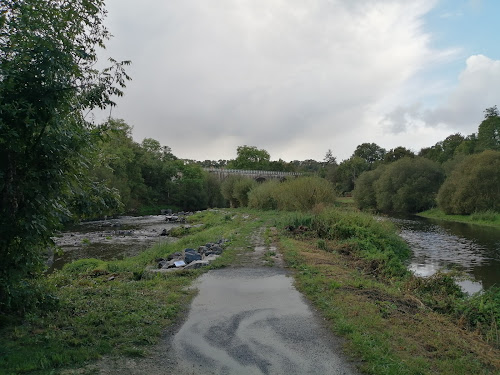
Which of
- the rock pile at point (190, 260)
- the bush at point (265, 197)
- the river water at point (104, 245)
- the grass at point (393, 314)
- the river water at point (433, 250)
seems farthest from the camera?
the bush at point (265, 197)

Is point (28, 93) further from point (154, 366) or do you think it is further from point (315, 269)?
point (315, 269)

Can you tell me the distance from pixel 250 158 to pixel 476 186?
8652 centimetres

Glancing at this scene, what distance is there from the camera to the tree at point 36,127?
18.6ft

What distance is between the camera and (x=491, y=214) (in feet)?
145

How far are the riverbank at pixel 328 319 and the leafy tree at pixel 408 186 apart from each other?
2040 inches

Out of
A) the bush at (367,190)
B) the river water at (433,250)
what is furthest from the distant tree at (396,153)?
the river water at (433,250)

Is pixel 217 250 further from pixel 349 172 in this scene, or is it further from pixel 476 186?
pixel 349 172

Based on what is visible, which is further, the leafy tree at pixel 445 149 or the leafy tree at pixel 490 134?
the leafy tree at pixel 445 149

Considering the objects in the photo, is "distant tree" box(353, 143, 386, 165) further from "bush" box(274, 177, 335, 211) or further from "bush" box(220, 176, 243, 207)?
"bush" box(274, 177, 335, 211)

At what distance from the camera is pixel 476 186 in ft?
163

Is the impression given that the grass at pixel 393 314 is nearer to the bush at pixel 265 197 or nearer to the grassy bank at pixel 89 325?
the grassy bank at pixel 89 325

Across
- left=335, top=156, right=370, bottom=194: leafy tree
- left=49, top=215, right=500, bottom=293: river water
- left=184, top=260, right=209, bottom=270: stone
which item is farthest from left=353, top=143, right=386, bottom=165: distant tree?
left=184, top=260, right=209, bottom=270: stone

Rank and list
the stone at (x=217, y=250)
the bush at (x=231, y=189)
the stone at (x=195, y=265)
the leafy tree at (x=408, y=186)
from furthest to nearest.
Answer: the bush at (x=231, y=189) < the leafy tree at (x=408, y=186) < the stone at (x=217, y=250) < the stone at (x=195, y=265)

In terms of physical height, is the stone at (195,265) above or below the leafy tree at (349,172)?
below
